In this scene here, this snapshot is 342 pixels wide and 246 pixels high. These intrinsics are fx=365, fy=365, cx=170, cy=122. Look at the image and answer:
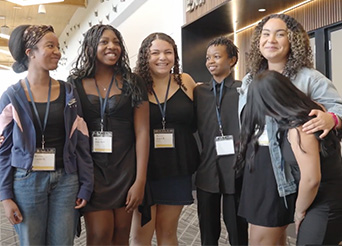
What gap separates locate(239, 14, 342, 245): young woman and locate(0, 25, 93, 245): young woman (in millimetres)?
837

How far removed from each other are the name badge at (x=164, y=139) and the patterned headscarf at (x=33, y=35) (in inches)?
32.6

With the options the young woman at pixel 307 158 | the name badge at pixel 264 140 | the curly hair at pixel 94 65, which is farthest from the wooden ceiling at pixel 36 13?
the young woman at pixel 307 158

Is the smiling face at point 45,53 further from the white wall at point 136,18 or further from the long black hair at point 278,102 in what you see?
the white wall at point 136,18

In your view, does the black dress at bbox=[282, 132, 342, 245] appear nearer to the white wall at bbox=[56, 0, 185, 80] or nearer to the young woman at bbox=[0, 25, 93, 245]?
the young woman at bbox=[0, 25, 93, 245]

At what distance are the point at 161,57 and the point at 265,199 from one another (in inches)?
40.7

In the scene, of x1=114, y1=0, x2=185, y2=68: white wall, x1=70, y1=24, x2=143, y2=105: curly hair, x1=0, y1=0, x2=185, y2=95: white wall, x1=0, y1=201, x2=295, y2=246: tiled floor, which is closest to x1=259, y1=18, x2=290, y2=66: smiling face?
x1=70, y1=24, x2=143, y2=105: curly hair

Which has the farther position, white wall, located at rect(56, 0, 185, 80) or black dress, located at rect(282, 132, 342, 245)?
white wall, located at rect(56, 0, 185, 80)

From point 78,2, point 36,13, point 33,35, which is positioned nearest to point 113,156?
point 33,35

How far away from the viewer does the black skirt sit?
5.82 feet

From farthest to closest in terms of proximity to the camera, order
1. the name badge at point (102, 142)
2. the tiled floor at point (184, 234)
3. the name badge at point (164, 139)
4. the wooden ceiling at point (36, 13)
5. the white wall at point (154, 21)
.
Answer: the wooden ceiling at point (36, 13) < the white wall at point (154, 21) < the tiled floor at point (184, 234) < the name badge at point (164, 139) < the name badge at point (102, 142)

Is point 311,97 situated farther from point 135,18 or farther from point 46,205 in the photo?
point 135,18

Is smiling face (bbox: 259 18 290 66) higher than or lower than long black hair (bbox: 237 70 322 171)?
higher

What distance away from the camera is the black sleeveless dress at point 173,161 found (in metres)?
2.17

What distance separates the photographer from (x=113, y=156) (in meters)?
1.90
